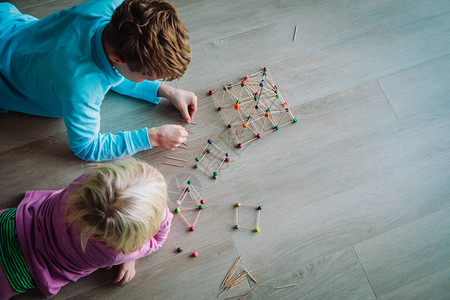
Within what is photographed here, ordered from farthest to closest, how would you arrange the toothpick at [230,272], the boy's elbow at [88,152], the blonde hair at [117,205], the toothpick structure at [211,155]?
1. the toothpick structure at [211,155]
2. the toothpick at [230,272]
3. the boy's elbow at [88,152]
4. the blonde hair at [117,205]

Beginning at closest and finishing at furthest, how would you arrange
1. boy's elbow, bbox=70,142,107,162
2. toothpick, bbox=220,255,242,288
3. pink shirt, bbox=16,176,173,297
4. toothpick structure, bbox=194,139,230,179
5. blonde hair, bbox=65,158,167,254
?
blonde hair, bbox=65,158,167,254, pink shirt, bbox=16,176,173,297, boy's elbow, bbox=70,142,107,162, toothpick, bbox=220,255,242,288, toothpick structure, bbox=194,139,230,179

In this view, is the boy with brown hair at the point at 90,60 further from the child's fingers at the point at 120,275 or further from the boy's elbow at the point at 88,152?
the child's fingers at the point at 120,275

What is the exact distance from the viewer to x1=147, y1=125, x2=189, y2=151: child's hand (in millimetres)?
1536

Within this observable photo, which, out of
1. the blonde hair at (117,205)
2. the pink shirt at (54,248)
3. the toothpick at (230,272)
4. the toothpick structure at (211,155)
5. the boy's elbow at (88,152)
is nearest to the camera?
the blonde hair at (117,205)

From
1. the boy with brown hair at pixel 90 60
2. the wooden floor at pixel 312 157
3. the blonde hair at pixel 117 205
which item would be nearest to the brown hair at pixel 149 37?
the boy with brown hair at pixel 90 60

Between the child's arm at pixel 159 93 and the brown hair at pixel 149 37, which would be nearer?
the brown hair at pixel 149 37

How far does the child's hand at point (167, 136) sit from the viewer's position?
1536mm

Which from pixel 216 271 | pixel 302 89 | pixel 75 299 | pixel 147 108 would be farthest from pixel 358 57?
pixel 75 299

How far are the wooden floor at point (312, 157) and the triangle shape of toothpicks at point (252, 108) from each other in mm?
44

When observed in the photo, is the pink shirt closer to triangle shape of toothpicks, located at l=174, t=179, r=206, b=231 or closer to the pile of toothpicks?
triangle shape of toothpicks, located at l=174, t=179, r=206, b=231

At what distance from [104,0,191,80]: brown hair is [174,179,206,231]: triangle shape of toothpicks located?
2.12 ft

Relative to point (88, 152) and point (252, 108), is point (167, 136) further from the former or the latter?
point (252, 108)

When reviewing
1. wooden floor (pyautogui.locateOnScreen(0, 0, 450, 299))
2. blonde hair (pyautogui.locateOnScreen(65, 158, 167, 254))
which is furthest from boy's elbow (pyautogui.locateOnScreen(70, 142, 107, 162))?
blonde hair (pyautogui.locateOnScreen(65, 158, 167, 254))

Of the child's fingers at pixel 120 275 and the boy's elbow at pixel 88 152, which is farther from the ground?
the boy's elbow at pixel 88 152
